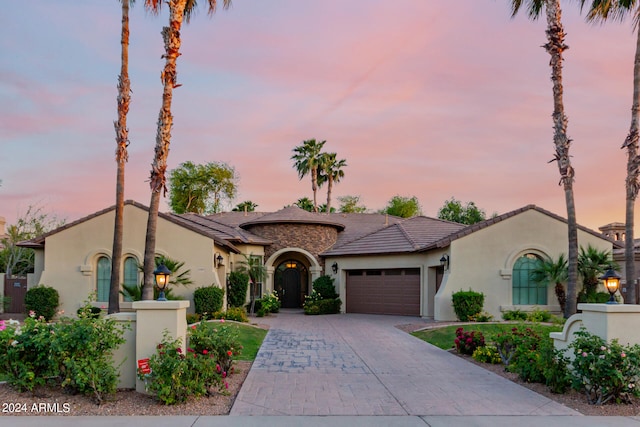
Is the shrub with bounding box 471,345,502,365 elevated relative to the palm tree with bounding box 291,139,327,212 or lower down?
lower down

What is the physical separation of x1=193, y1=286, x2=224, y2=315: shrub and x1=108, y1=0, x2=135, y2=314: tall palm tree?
2620 millimetres

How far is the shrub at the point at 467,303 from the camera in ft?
63.5

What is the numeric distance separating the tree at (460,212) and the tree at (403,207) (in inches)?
124

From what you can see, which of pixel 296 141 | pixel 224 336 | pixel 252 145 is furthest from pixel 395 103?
pixel 296 141

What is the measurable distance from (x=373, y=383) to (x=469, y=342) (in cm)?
391

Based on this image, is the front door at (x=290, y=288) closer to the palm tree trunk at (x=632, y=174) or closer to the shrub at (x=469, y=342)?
the palm tree trunk at (x=632, y=174)

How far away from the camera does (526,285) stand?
2067cm

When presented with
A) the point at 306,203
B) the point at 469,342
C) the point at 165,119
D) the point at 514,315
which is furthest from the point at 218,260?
the point at 306,203

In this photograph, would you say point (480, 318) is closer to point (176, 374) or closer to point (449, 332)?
point (449, 332)

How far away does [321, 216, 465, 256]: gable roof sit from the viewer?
929 inches

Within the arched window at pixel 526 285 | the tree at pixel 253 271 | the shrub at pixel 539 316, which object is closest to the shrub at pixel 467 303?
the shrub at pixel 539 316

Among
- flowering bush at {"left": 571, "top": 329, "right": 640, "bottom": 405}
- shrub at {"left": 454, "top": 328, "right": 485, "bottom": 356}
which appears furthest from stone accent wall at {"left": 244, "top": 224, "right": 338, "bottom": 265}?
flowering bush at {"left": 571, "top": 329, "right": 640, "bottom": 405}

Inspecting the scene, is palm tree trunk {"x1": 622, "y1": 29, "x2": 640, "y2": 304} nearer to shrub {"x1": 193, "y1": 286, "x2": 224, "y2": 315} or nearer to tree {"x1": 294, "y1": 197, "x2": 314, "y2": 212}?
shrub {"x1": 193, "y1": 286, "x2": 224, "y2": 315}

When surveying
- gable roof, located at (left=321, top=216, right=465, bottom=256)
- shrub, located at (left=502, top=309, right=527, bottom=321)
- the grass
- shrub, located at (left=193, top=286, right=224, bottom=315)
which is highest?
gable roof, located at (left=321, top=216, right=465, bottom=256)
